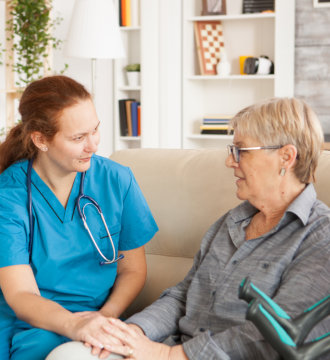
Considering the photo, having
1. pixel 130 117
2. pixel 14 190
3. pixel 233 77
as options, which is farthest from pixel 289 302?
pixel 130 117

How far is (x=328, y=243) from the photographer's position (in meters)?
1.30

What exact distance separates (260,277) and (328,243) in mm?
185

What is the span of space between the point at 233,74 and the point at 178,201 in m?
2.88

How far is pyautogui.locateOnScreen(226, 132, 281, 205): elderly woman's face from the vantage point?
1430 millimetres

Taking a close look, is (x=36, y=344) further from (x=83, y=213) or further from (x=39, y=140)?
(x=39, y=140)

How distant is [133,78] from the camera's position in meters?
4.57

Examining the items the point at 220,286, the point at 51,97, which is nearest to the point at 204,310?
the point at 220,286

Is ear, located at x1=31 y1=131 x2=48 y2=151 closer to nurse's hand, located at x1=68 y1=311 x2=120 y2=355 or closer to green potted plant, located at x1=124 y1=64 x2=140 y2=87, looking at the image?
nurse's hand, located at x1=68 y1=311 x2=120 y2=355

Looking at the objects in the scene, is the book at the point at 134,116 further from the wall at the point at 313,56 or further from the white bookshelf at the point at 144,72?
the wall at the point at 313,56

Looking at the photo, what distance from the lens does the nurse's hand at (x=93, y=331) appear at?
132 cm

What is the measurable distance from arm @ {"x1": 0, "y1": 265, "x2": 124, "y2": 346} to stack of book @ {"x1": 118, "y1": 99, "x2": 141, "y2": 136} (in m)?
3.09

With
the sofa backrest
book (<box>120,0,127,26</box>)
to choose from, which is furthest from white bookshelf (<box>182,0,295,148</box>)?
the sofa backrest

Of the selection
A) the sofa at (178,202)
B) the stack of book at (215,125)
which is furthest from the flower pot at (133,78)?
the sofa at (178,202)

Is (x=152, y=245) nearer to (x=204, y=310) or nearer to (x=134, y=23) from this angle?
(x=204, y=310)
